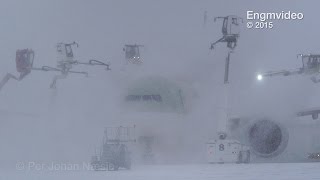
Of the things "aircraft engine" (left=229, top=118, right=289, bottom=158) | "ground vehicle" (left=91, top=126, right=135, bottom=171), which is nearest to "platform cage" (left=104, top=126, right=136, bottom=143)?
"ground vehicle" (left=91, top=126, right=135, bottom=171)

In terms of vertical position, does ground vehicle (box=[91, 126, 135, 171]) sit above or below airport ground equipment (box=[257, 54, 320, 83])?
below

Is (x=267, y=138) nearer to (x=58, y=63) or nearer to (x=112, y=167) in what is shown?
(x=112, y=167)

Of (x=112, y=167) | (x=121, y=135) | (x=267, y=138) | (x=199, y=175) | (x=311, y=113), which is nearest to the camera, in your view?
(x=199, y=175)

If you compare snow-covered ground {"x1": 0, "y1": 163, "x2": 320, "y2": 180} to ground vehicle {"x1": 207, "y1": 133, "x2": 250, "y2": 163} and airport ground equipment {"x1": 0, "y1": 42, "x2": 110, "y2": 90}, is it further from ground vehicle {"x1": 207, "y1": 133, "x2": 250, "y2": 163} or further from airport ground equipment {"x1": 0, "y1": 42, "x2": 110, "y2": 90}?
airport ground equipment {"x1": 0, "y1": 42, "x2": 110, "y2": 90}

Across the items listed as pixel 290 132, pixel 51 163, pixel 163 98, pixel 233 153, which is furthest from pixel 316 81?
pixel 51 163

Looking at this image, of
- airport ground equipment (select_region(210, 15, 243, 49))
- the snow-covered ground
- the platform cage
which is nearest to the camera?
the snow-covered ground

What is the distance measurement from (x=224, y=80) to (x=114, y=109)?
1972mm

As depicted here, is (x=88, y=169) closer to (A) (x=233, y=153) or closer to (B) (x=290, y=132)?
(A) (x=233, y=153)

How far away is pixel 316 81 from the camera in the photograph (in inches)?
364

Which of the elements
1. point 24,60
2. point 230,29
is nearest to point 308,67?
point 230,29

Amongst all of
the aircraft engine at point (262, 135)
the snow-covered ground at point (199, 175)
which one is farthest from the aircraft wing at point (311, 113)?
the snow-covered ground at point (199, 175)

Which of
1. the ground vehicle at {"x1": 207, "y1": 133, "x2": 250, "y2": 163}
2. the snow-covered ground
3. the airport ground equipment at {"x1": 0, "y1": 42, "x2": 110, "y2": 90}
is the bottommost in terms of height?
the snow-covered ground

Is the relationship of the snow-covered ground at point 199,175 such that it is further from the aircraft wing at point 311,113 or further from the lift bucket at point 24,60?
the aircraft wing at point 311,113

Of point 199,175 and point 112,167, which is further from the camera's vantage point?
point 112,167
